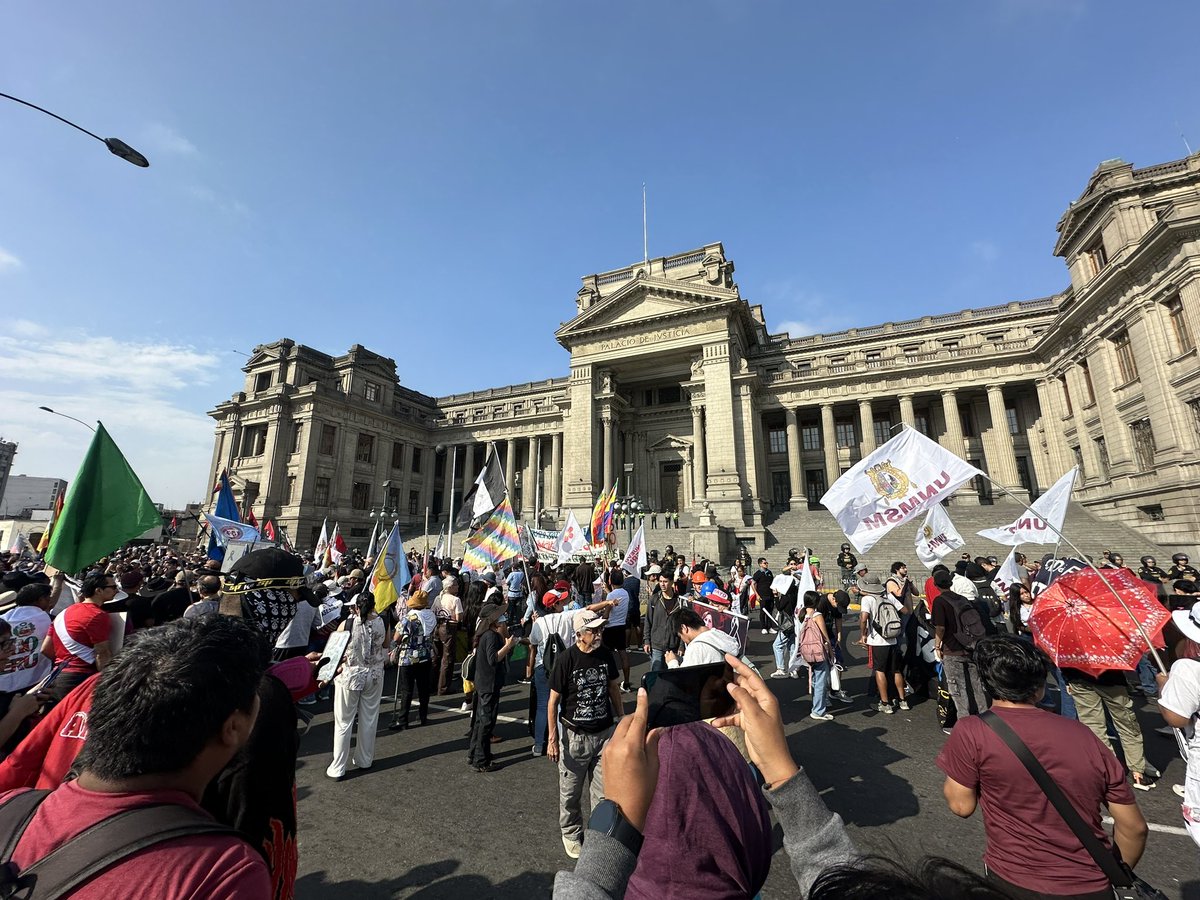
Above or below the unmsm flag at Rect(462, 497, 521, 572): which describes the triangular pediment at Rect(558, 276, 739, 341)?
above

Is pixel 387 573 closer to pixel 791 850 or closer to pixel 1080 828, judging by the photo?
pixel 791 850

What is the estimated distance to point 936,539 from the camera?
10.1 metres

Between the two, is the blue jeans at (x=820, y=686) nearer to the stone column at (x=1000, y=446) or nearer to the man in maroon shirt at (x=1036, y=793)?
the man in maroon shirt at (x=1036, y=793)

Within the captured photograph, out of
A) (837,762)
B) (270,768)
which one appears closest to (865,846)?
(837,762)

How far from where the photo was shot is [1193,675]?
3.28 m

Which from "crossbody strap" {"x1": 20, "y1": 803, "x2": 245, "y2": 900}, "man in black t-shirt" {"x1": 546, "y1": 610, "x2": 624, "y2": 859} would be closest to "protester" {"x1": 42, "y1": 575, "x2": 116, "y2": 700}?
"man in black t-shirt" {"x1": 546, "y1": 610, "x2": 624, "y2": 859}

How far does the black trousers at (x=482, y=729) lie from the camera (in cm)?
579

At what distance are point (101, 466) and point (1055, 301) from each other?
44927 millimetres

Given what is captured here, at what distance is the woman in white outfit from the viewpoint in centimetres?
568

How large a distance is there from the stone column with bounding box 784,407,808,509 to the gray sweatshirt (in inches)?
1216

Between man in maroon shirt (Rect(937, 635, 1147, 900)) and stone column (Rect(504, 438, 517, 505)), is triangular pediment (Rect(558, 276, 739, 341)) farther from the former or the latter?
man in maroon shirt (Rect(937, 635, 1147, 900))

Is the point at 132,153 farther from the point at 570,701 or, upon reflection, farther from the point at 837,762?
the point at 837,762

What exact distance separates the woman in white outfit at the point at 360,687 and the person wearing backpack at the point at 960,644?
22.3ft

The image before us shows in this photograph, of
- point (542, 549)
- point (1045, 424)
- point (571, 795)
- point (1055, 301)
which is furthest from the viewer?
point (1055, 301)
